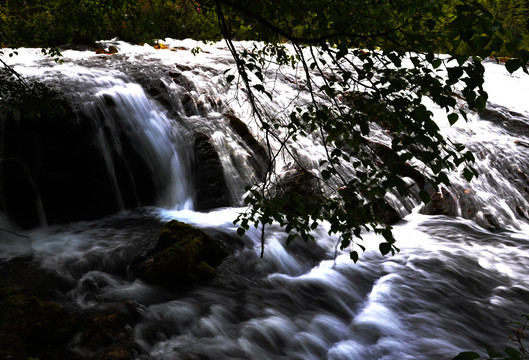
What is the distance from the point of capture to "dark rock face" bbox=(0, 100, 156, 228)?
6289mm

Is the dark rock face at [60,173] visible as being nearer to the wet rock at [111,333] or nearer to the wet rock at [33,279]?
the wet rock at [33,279]

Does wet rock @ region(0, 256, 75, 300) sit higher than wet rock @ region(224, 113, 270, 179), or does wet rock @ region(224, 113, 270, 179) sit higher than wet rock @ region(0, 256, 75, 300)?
wet rock @ region(224, 113, 270, 179)

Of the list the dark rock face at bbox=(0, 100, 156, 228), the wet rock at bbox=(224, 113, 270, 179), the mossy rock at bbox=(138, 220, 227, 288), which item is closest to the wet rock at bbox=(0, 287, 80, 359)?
the mossy rock at bbox=(138, 220, 227, 288)

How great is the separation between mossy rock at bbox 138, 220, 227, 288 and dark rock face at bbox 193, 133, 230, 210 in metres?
2.01

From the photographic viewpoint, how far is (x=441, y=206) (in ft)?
26.3

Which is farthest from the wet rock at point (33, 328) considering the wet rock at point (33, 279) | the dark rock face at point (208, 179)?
the dark rock face at point (208, 179)

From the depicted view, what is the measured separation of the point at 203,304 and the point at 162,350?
2.96ft

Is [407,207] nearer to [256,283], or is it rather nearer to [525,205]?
[525,205]

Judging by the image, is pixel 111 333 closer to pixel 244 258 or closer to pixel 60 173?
pixel 244 258

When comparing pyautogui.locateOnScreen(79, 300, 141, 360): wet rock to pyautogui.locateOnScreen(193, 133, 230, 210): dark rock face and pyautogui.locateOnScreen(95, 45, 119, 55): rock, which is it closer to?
pyautogui.locateOnScreen(193, 133, 230, 210): dark rock face

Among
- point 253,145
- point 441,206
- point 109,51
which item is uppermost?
point 109,51

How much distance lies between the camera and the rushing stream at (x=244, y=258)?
163 inches

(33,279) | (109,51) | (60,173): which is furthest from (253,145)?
(109,51)

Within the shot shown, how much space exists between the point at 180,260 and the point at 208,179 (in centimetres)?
300
